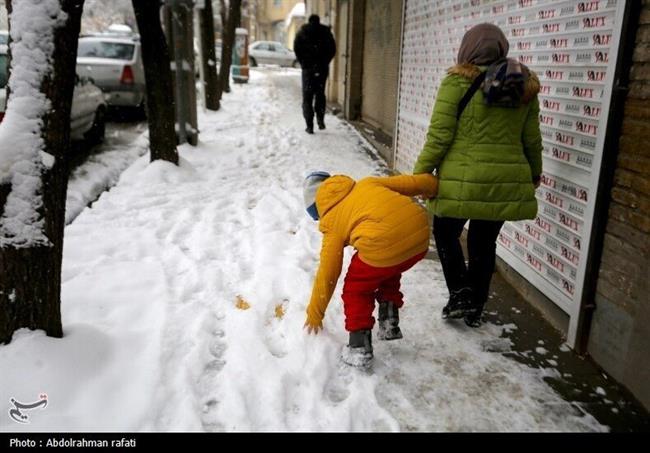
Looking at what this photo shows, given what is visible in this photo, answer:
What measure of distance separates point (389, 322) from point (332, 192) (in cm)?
89

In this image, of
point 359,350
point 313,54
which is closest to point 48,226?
point 359,350

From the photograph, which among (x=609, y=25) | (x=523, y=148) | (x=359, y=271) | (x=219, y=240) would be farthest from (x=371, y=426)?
(x=219, y=240)

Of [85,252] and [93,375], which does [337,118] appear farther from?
[93,375]

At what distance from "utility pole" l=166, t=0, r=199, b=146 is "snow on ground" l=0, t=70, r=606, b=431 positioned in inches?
140

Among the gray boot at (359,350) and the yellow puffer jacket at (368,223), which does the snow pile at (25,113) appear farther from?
the gray boot at (359,350)

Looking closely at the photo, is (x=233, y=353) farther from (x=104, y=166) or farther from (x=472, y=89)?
(x=104, y=166)

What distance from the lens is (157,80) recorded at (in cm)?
680

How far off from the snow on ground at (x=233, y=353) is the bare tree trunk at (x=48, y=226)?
0.12 m

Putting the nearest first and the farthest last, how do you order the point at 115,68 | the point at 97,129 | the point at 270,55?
the point at 97,129, the point at 115,68, the point at 270,55

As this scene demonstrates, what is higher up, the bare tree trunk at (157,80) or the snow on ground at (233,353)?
the bare tree trunk at (157,80)

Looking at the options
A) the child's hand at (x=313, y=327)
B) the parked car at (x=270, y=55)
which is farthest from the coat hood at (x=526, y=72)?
the parked car at (x=270, y=55)

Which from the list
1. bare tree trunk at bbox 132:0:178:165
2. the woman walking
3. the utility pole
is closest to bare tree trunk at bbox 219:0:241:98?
the utility pole

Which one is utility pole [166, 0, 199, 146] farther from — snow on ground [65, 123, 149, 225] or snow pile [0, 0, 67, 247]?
snow pile [0, 0, 67, 247]

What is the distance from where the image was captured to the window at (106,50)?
38.3 ft
